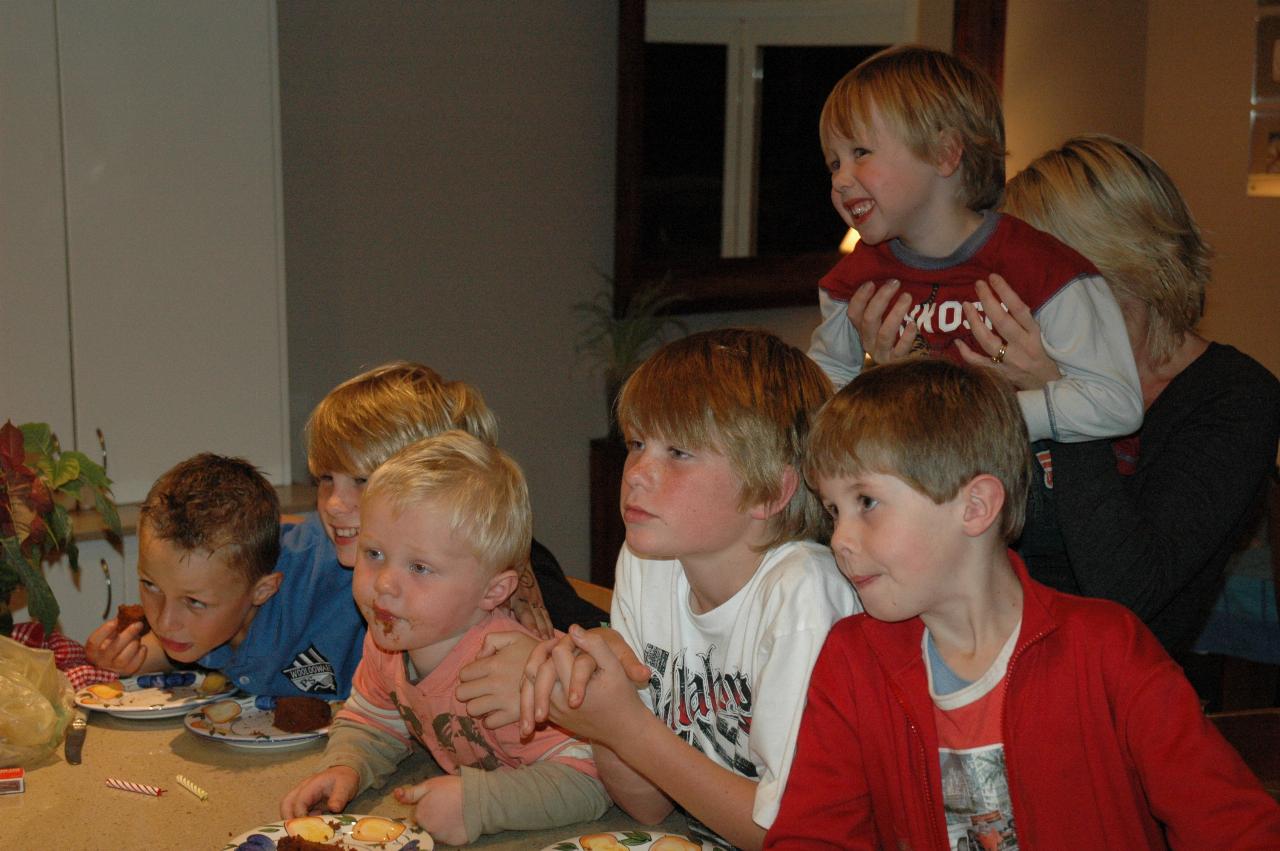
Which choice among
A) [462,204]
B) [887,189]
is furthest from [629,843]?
[462,204]

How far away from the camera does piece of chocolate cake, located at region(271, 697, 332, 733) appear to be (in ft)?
5.55

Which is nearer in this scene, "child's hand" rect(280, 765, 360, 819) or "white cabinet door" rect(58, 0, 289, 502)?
"child's hand" rect(280, 765, 360, 819)

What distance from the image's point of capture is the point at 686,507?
1.42m

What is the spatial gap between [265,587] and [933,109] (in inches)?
46.5

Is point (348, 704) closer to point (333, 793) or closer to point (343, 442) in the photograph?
point (333, 793)

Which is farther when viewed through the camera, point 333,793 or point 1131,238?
point 1131,238

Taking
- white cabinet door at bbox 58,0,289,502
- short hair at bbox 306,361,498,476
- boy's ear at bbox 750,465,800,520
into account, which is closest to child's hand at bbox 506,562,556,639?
short hair at bbox 306,361,498,476

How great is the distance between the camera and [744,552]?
1.44m

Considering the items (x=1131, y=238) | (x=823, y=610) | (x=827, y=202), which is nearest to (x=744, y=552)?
(x=823, y=610)

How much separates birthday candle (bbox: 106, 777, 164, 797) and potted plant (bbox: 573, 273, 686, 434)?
105 inches

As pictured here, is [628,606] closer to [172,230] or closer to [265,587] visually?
[265,587]

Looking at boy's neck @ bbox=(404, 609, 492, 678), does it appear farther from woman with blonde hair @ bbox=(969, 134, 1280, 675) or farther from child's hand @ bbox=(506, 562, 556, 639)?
woman with blonde hair @ bbox=(969, 134, 1280, 675)

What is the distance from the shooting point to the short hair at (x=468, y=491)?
1.56m

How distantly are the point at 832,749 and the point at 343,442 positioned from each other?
0.86 m
